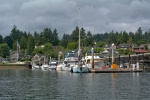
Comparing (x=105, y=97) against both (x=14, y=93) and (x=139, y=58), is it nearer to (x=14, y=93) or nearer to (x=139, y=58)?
(x=14, y=93)

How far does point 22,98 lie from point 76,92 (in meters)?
9.84

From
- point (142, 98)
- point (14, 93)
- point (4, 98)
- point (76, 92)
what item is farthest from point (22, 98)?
point (142, 98)

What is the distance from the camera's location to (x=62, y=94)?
178 ft

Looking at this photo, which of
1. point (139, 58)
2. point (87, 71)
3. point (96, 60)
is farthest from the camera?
point (139, 58)

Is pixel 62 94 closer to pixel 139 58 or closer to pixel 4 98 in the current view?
pixel 4 98

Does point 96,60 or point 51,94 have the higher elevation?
point 96,60

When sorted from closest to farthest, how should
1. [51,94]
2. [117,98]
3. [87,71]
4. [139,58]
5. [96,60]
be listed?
[117,98] → [51,94] → [87,71] → [96,60] → [139,58]

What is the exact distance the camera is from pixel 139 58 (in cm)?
17350

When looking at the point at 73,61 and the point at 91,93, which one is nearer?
the point at 91,93

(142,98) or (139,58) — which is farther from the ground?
(139,58)

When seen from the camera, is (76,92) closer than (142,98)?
No

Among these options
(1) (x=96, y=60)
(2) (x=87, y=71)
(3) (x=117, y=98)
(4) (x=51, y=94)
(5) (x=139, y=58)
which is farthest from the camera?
(5) (x=139, y=58)

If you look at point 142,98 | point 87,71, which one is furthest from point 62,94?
point 87,71

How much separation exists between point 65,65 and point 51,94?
87.4 meters
